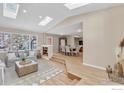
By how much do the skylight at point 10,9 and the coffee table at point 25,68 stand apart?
1.91 feet

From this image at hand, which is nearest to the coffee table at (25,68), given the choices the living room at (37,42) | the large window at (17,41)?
the living room at (37,42)

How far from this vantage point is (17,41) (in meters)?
1.16

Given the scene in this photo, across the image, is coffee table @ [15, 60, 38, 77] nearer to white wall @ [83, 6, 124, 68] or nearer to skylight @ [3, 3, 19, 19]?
skylight @ [3, 3, 19, 19]

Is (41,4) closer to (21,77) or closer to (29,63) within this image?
(29,63)

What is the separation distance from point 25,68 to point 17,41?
35cm

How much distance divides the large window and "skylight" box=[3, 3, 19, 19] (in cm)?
23

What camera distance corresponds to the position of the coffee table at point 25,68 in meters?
1.12

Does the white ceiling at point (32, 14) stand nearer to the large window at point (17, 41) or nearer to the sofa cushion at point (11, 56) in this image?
the large window at point (17, 41)

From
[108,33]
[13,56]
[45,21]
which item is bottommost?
[13,56]

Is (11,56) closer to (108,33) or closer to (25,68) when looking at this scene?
(25,68)

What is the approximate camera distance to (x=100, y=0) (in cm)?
104

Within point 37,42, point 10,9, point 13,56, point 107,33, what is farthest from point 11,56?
point 107,33

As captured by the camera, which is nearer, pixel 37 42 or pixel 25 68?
pixel 25 68

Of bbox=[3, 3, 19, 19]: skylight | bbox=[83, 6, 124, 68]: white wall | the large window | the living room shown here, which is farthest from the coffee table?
bbox=[83, 6, 124, 68]: white wall
